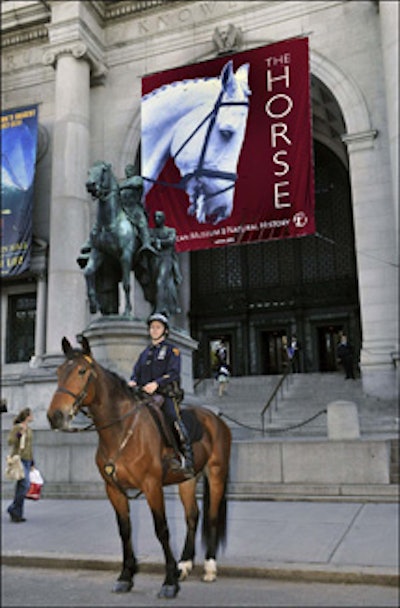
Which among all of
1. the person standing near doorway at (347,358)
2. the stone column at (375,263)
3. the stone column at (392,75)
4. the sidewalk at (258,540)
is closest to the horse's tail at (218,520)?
the sidewalk at (258,540)

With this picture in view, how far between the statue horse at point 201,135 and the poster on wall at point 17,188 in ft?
16.6

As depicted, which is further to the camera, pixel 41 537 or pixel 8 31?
pixel 8 31

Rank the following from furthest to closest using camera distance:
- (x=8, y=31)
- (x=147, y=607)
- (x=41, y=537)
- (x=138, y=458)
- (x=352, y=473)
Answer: (x=8, y=31), (x=352, y=473), (x=41, y=537), (x=138, y=458), (x=147, y=607)

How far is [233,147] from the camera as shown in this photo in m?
21.5

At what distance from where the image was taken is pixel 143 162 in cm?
2272

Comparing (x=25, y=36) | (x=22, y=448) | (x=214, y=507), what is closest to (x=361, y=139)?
(x=25, y=36)

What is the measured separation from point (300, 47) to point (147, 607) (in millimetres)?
20384

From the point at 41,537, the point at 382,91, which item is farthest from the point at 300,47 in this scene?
the point at 41,537

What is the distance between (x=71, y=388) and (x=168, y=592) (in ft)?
6.13

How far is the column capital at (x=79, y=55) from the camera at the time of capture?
79.2 feet

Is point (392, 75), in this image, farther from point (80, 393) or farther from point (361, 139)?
point (80, 393)

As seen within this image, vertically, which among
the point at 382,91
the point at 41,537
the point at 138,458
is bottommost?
the point at 41,537

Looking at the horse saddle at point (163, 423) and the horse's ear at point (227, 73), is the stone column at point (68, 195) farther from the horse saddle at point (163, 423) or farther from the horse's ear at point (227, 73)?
the horse saddle at point (163, 423)

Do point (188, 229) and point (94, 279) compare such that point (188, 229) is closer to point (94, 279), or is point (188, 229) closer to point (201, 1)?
point (94, 279)
